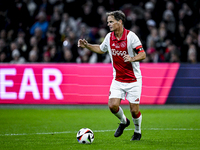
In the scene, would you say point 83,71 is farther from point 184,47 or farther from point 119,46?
point 119,46

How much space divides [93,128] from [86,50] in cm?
580

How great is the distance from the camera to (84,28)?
14430 millimetres

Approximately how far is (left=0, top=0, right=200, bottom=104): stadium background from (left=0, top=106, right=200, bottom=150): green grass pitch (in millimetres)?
679

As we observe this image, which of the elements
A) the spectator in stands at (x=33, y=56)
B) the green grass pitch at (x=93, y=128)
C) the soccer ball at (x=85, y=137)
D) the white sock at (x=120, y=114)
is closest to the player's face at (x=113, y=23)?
the white sock at (x=120, y=114)

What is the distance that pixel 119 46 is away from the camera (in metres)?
6.78

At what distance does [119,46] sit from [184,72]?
6.51 meters

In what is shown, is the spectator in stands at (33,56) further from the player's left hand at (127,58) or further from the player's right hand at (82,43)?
the player's left hand at (127,58)

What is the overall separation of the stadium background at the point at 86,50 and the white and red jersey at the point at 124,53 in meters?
5.81

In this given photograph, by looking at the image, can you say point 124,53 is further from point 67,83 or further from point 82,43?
point 67,83

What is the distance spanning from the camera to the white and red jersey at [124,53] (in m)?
6.74

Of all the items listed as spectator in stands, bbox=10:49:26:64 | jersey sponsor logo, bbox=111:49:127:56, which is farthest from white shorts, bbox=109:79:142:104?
spectator in stands, bbox=10:49:26:64

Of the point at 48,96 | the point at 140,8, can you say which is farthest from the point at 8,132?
the point at 140,8

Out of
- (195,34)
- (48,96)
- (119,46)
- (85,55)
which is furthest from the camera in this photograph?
(195,34)

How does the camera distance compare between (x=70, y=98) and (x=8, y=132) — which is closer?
(x=8, y=132)
